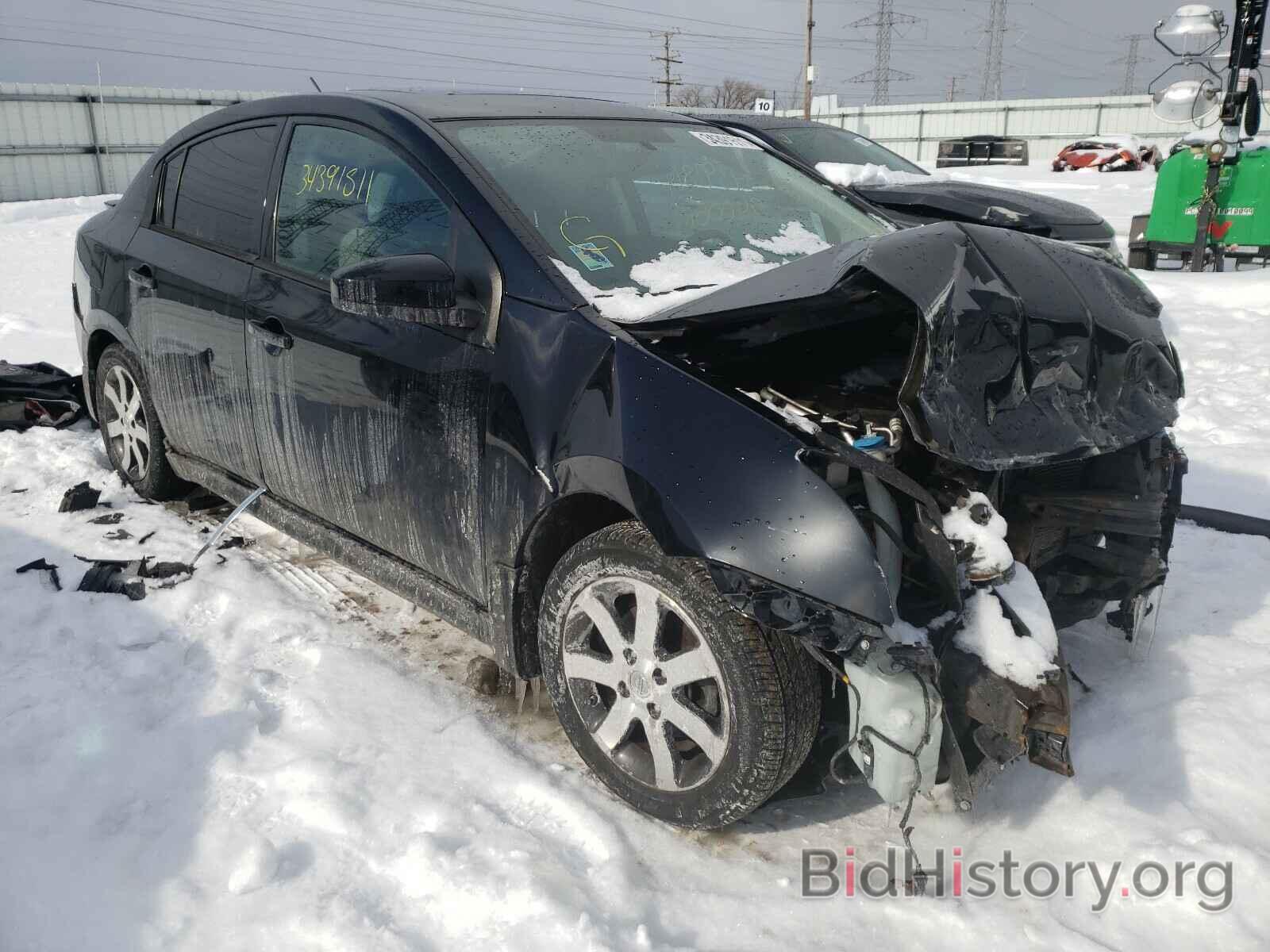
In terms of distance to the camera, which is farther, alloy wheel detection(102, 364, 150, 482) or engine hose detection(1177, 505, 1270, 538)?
alloy wheel detection(102, 364, 150, 482)

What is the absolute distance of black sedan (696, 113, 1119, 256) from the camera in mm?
6953

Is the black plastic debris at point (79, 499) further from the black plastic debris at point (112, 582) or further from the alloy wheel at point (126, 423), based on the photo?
the black plastic debris at point (112, 582)

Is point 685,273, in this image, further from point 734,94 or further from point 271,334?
point 734,94

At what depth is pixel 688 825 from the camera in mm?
2324

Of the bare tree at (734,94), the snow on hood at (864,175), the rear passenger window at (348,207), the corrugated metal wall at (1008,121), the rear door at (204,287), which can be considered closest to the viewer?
the rear passenger window at (348,207)

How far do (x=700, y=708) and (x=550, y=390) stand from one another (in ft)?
2.70

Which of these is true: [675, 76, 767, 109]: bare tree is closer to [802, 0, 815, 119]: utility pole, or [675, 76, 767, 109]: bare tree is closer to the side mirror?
[802, 0, 815, 119]: utility pole

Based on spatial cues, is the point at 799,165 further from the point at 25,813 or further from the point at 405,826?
the point at 25,813

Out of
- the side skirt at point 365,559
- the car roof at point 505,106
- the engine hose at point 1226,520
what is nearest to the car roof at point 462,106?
the car roof at point 505,106

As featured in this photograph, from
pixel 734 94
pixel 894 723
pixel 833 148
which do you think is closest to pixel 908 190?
pixel 833 148

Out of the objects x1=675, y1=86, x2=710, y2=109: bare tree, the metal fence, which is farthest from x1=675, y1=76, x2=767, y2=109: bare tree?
the metal fence

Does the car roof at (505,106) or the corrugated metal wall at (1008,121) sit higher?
the car roof at (505,106)

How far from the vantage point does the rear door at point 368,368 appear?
2.63 m

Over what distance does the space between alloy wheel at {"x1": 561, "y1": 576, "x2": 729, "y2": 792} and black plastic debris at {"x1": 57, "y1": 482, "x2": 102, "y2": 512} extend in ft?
9.82
